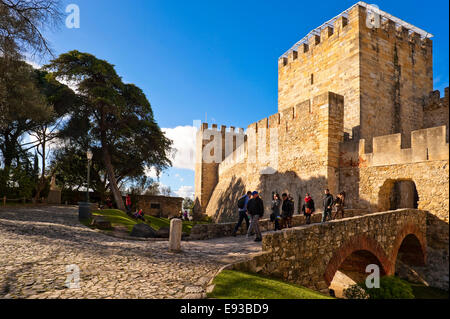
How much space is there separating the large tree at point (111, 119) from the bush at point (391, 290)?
761 inches

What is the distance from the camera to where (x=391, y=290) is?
790 cm

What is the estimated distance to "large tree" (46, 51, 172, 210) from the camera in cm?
2209

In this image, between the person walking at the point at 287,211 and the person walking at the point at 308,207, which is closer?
the person walking at the point at 287,211

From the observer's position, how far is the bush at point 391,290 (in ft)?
25.5

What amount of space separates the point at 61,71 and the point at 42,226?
15.4 metres

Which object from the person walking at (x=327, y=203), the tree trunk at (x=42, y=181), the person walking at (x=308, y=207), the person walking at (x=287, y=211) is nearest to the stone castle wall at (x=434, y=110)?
the person walking at (x=327, y=203)

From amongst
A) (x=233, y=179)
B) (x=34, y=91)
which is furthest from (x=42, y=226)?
(x=233, y=179)

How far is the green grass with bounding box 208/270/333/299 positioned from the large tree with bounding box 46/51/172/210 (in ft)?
63.3

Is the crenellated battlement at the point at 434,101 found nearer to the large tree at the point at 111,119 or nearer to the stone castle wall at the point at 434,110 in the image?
the stone castle wall at the point at 434,110

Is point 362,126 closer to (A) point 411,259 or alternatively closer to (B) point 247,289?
(A) point 411,259

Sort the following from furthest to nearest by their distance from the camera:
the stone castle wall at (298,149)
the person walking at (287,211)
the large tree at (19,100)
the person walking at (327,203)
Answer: the large tree at (19,100)
the stone castle wall at (298,149)
the person walking at (327,203)
the person walking at (287,211)

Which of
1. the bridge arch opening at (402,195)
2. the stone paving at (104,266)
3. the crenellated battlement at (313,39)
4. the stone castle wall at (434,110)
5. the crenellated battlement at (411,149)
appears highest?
the crenellated battlement at (313,39)

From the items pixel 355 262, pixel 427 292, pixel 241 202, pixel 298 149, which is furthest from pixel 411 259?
pixel 241 202

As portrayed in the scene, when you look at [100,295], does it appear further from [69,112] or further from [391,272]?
[69,112]
